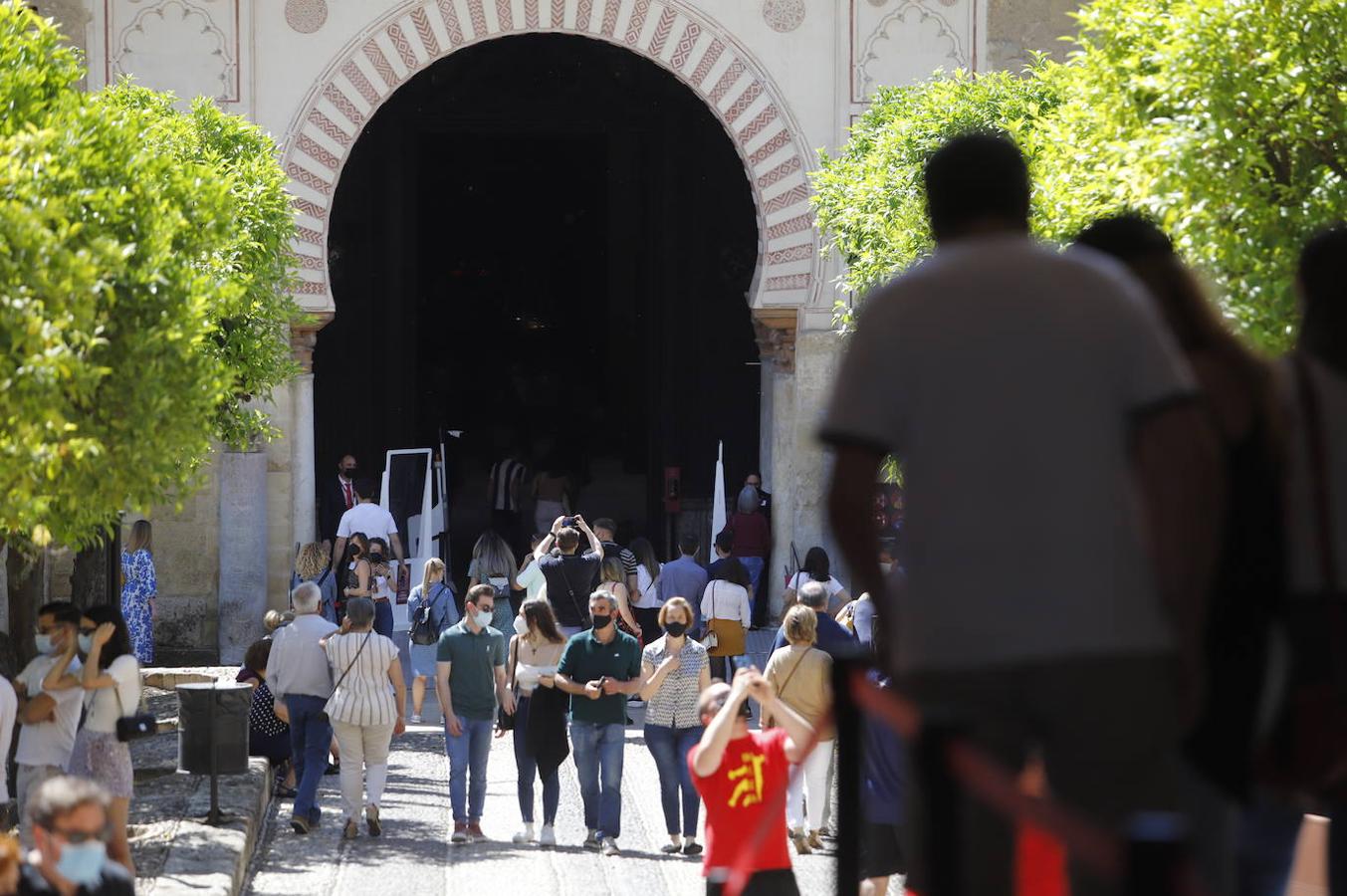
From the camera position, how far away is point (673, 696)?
8.27 meters

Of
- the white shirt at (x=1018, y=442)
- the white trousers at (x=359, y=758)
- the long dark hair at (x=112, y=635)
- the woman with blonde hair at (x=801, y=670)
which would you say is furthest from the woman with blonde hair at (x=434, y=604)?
the white shirt at (x=1018, y=442)

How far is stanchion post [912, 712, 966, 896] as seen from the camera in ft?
7.37

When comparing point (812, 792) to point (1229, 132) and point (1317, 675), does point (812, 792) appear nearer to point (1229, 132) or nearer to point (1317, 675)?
point (1229, 132)

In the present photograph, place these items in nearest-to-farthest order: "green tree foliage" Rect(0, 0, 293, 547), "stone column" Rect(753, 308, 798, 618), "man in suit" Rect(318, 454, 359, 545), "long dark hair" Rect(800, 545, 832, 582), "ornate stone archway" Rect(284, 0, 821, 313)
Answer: "green tree foliage" Rect(0, 0, 293, 547) < "long dark hair" Rect(800, 545, 832, 582) < "ornate stone archway" Rect(284, 0, 821, 313) < "stone column" Rect(753, 308, 798, 618) < "man in suit" Rect(318, 454, 359, 545)

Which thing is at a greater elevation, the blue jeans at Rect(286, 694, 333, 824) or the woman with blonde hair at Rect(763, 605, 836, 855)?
the woman with blonde hair at Rect(763, 605, 836, 855)

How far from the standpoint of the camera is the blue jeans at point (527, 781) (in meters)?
8.68

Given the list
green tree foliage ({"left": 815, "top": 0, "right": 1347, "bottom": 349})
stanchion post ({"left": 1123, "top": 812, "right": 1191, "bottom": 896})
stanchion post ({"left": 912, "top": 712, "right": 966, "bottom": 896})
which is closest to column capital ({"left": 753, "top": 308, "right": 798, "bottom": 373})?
green tree foliage ({"left": 815, "top": 0, "right": 1347, "bottom": 349})

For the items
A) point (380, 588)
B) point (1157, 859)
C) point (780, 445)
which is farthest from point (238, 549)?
point (1157, 859)

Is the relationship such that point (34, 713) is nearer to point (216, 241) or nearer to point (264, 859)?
point (264, 859)

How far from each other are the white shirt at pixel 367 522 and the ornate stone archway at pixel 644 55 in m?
1.85

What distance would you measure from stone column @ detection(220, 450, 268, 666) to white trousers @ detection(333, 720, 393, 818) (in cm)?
572

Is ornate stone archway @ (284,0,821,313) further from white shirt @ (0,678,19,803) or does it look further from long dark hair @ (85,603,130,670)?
white shirt @ (0,678,19,803)

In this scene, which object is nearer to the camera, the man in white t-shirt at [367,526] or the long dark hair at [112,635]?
the long dark hair at [112,635]

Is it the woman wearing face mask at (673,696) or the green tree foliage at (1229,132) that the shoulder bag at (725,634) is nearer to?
the woman wearing face mask at (673,696)
